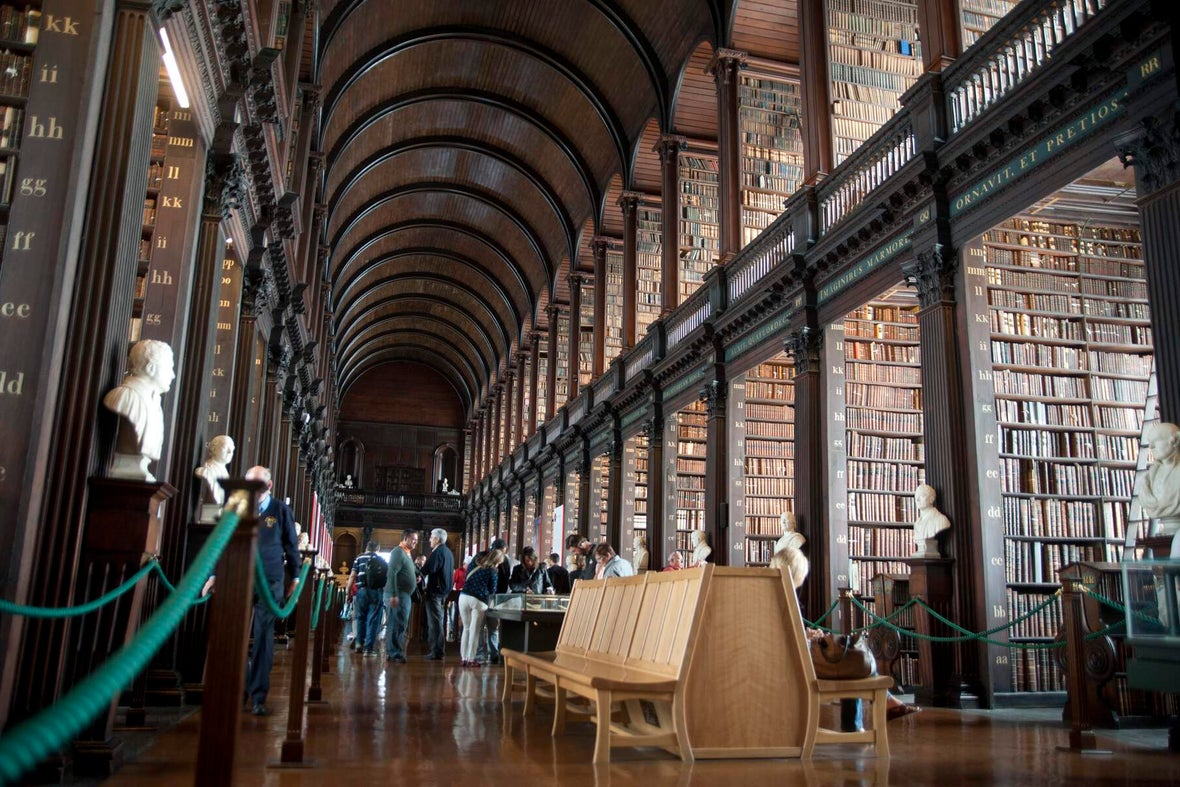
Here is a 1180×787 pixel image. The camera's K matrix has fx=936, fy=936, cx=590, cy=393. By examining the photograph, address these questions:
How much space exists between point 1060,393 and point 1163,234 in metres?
2.70

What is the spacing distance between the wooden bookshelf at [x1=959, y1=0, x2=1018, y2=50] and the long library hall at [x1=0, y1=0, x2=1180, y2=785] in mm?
34

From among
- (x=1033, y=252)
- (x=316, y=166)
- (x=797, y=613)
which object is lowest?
(x=797, y=613)

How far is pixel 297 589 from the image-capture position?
3.90 m

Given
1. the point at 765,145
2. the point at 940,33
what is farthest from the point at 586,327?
the point at 940,33

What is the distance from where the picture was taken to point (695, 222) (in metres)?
13.3

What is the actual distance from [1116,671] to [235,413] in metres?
6.67

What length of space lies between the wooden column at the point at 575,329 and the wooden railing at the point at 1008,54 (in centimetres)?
1191

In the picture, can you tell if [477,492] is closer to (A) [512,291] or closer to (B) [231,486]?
(A) [512,291]

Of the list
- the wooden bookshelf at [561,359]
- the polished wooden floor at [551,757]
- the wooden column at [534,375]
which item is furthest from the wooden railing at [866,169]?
the wooden column at [534,375]

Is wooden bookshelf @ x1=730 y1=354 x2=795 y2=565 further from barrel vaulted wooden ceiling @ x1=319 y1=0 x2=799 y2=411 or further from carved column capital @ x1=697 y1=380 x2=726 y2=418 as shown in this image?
barrel vaulted wooden ceiling @ x1=319 y1=0 x2=799 y2=411

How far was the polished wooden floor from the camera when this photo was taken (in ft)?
10.1

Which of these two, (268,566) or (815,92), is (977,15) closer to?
(815,92)

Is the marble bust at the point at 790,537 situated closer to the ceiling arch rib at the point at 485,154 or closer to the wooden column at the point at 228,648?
the wooden column at the point at 228,648

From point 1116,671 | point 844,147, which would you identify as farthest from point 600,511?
point 1116,671
